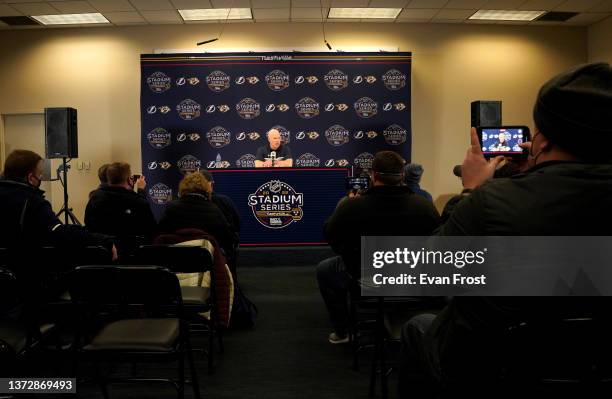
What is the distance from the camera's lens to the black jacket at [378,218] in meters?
A: 2.53

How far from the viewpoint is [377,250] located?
2584mm

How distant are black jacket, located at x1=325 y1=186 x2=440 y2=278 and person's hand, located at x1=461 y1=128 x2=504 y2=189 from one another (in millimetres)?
1238

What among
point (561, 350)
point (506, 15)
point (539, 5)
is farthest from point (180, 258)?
point (506, 15)

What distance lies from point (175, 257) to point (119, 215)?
100 cm

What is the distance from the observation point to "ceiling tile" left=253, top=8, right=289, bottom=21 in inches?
267

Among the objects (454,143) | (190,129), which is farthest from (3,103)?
(454,143)

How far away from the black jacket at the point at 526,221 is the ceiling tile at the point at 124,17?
693 cm

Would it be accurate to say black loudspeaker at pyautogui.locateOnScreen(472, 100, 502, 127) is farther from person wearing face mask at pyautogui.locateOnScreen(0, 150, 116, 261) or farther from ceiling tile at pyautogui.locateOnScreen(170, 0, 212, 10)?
person wearing face mask at pyautogui.locateOnScreen(0, 150, 116, 261)

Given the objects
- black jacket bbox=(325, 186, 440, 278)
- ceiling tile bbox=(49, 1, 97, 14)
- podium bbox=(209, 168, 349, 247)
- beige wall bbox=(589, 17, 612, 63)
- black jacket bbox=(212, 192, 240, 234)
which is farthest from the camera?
beige wall bbox=(589, 17, 612, 63)

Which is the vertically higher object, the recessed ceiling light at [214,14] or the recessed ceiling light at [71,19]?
the recessed ceiling light at [214,14]

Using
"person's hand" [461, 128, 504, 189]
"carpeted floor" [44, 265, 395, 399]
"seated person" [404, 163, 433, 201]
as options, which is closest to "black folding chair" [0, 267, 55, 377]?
"carpeted floor" [44, 265, 395, 399]

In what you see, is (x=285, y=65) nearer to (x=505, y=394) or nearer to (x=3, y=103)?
(x=3, y=103)

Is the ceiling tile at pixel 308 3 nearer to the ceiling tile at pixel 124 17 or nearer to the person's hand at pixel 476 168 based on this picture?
the ceiling tile at pixel 124 17

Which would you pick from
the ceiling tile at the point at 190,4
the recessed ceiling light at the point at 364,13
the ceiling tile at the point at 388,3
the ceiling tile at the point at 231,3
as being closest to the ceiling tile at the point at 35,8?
the ceiling tile at the point at 190,4
